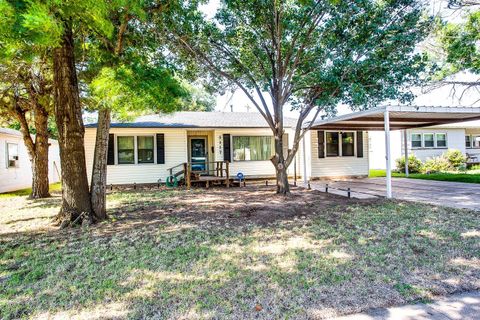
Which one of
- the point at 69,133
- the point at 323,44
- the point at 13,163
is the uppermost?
the point at 323,44

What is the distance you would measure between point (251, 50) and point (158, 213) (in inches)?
218

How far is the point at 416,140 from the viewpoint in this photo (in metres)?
19.6

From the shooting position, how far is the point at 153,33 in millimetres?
7652

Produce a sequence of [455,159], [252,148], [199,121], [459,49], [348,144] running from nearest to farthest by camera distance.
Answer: [459,49]
[199,121]
[252,148]
[348,144]
[455,159]

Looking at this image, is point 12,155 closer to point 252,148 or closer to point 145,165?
point 145,165

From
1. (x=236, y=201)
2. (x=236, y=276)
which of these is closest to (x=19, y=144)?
(x=236, y=201)

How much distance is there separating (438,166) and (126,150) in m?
17.1

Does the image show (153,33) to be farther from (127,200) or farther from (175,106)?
(127,200)

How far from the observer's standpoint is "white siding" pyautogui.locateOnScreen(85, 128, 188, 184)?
40.3 feet

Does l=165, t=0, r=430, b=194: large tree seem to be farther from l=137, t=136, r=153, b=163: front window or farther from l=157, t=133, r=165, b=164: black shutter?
l=137, t=136, r=153, b=163: front window

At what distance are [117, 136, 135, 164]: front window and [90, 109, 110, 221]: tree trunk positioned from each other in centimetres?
635

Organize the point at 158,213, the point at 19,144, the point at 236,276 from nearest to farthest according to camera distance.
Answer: the point at 236,276 < the point at 158,213 < the point at 19,144

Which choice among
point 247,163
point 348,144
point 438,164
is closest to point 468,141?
point 438,164

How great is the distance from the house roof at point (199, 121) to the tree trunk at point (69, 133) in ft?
19.9
